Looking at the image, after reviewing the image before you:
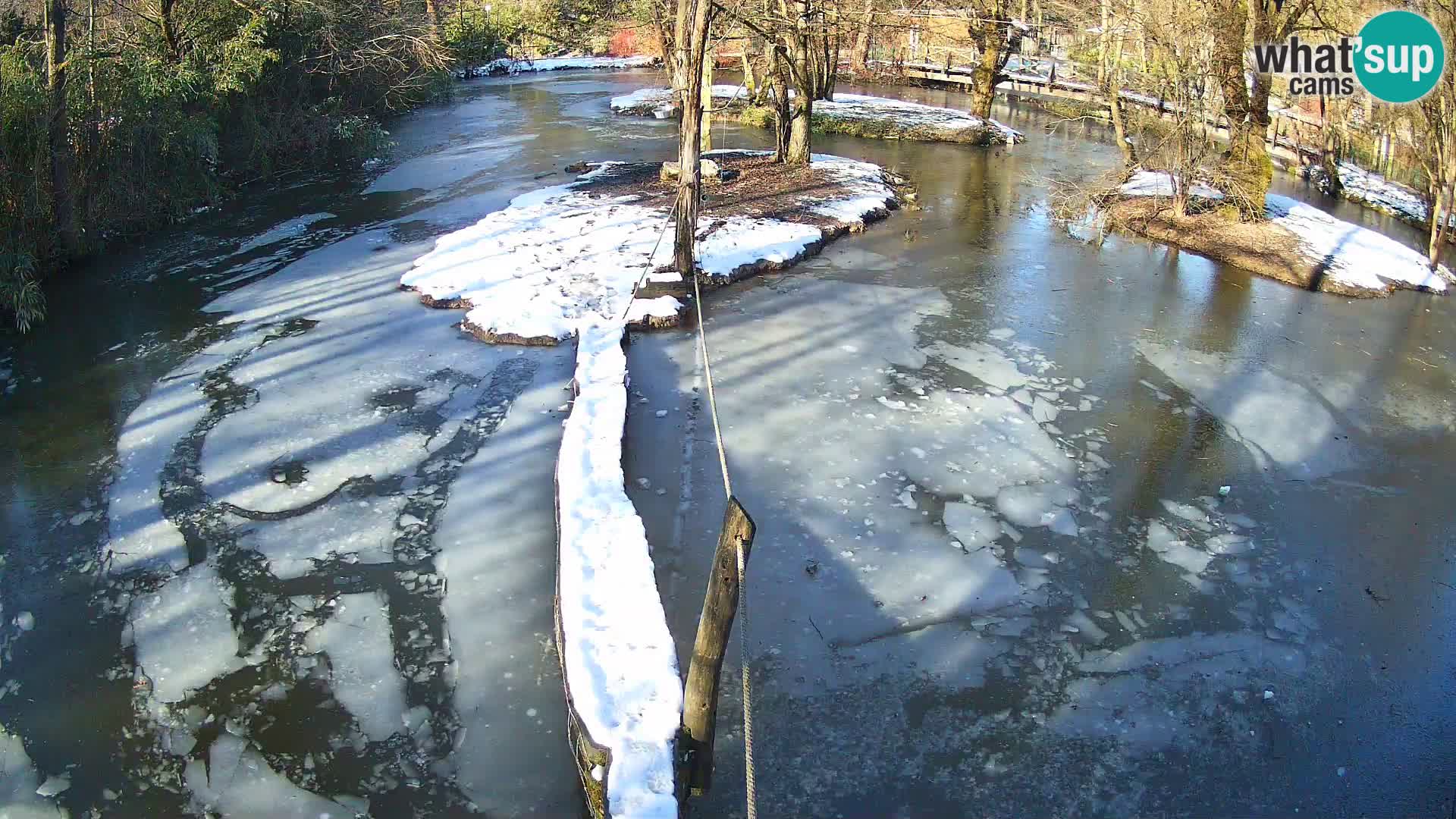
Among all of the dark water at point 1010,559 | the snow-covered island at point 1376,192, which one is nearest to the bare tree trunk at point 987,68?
the snow-covered island at point 1376,192

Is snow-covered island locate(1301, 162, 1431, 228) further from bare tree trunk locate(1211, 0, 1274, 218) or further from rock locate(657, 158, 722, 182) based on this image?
rock locate(657, 158, 722, 182)

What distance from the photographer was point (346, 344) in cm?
923

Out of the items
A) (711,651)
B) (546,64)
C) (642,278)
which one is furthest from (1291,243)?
(546,64)

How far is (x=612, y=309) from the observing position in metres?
10.0

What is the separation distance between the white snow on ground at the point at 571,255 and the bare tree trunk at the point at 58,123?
3964 millimetres

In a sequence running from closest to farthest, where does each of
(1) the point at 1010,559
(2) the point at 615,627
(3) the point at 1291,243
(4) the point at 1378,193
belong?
(2) the point at 615,627, (1) the point at 1010,559, (3) the point at 1291,243, (4) the point at 1378,193

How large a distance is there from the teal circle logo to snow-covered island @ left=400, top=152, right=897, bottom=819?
22.3 feet

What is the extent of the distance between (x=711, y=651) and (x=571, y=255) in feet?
27.8

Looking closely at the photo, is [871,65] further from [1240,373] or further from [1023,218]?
[1240,373]

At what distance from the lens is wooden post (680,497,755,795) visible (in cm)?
378

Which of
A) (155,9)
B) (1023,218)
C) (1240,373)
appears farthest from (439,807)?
(155,9)

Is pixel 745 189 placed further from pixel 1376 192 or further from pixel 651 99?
pixel 651 99

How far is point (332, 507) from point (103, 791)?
2.43 meters

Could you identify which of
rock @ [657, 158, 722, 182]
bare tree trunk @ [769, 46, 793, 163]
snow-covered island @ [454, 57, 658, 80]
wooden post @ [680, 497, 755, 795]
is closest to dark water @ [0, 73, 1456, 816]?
wooden post @ [680, 497, 755, 795]
